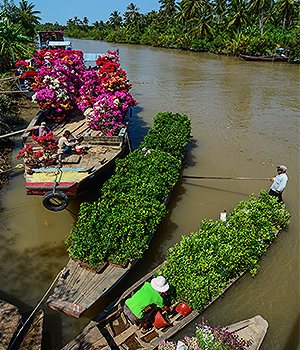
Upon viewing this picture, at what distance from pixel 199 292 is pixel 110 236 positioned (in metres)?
2.07

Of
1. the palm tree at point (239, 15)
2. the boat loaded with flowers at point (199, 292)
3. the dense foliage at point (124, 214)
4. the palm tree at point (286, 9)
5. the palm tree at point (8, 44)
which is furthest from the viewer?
the palm tree at point (286, 9)

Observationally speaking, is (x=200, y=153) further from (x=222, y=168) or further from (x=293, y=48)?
(x=293, y=48)

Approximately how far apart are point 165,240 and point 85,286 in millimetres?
2833

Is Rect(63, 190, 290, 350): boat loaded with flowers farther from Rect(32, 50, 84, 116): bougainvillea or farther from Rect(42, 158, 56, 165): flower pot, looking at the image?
Rect(32, 50, 84, 116): bougainvillea

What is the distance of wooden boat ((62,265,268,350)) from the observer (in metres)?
4.04

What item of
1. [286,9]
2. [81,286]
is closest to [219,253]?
[81,286]

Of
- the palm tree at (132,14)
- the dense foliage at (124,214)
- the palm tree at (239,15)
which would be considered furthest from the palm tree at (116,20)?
the dense foliage at (124,214)

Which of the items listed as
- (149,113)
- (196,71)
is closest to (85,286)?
(149,113)

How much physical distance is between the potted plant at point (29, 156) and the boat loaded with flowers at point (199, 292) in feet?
15.2

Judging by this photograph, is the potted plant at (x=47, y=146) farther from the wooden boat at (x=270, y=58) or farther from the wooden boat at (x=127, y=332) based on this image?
the wooden boat at (x=270, y=58)

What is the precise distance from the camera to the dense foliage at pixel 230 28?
37.2 meters

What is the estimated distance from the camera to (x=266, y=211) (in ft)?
21.3

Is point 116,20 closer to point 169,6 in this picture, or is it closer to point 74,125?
point 169,6

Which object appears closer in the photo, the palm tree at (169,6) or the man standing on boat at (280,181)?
the man standing on boat at (280,181)
